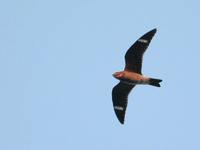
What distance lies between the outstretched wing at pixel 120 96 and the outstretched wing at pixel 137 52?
1401mm

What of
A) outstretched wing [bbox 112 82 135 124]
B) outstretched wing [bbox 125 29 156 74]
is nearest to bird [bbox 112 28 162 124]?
outstretched wing [bbox 125 29 156 74]

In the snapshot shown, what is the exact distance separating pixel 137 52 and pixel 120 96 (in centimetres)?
271

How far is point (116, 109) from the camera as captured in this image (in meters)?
35.2

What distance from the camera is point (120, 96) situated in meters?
35.2

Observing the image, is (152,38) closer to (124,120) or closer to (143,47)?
(143,47)

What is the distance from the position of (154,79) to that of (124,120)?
3.36 m

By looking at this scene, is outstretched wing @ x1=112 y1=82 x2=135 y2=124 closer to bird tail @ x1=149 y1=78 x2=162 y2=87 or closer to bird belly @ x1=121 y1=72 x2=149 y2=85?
bird belly @ x1=121 y1=72 x2=149 y2=85

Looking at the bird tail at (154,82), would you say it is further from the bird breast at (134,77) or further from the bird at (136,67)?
the bird breast at (134,77)

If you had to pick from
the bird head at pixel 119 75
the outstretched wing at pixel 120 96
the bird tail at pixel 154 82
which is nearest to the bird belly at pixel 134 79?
the bird head at pixel 119 75

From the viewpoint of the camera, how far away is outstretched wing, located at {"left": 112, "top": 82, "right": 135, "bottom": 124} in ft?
115

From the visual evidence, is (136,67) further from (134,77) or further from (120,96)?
(120,96)

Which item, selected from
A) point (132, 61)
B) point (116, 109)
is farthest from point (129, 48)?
point (116, 109)

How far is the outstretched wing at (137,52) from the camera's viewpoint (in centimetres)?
3338

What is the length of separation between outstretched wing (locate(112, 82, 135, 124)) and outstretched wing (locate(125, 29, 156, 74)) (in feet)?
4.60
